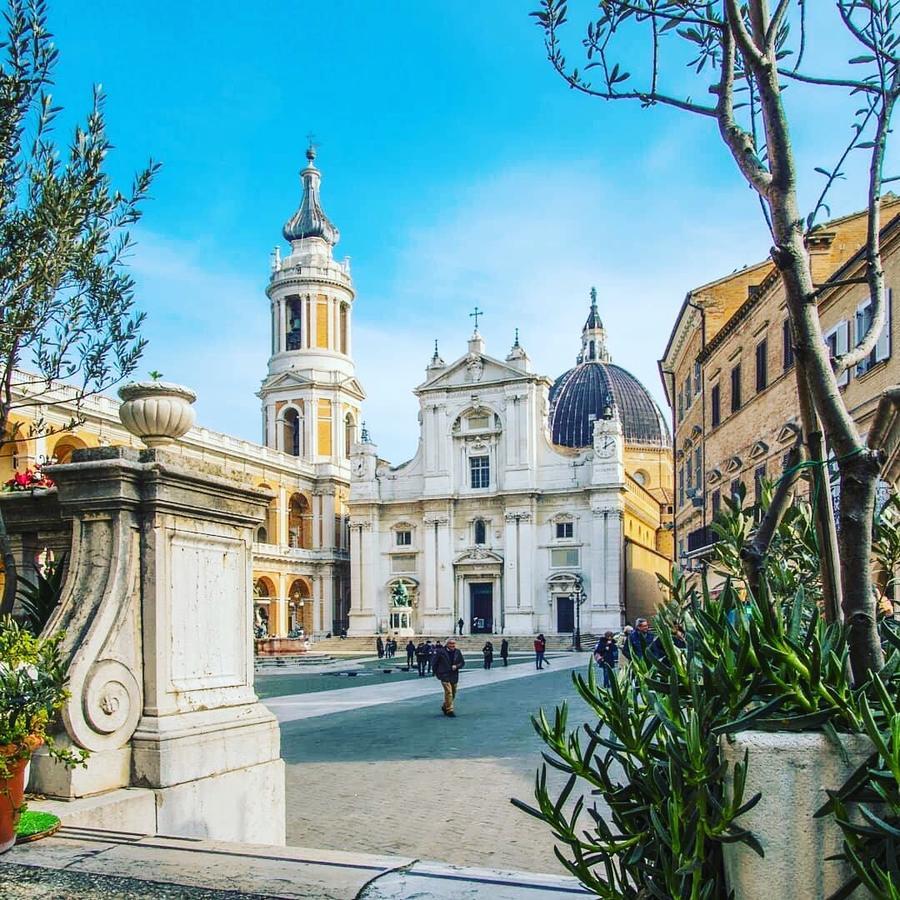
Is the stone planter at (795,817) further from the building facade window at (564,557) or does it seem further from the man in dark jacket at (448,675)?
the building facade window at (564,557)

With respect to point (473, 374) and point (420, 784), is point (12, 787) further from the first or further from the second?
point (473, 374)

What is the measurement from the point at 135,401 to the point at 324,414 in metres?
59.6

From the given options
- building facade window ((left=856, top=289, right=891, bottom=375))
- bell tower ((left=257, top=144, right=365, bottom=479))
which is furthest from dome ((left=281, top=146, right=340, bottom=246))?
building facade window ((left=856, top=289, right=891, bottom=375))

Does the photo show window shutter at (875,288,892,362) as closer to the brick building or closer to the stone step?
the brick building

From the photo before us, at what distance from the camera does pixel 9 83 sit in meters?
6.24

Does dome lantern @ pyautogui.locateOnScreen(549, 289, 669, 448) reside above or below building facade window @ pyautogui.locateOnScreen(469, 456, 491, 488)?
above

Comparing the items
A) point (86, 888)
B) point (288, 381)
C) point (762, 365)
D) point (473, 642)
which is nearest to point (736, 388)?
point (762, 365)

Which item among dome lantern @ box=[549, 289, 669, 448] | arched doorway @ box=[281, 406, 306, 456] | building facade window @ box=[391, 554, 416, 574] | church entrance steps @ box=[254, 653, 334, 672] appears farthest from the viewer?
dome lantern @ box=[549, 289, 669, 448]

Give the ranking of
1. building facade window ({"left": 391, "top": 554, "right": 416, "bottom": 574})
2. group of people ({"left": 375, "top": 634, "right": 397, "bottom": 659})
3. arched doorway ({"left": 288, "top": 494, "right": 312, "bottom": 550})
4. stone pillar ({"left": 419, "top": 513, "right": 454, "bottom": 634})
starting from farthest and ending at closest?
arched doorway ({"left": 288, "top": 494, "right": 312, "bottom": 550}) → building facade window ({"left": 391, "top": 554, "right": 416, "bottom": 574}) → stone pillar ({"left": 419, "top": 513, "right": 454, "bottom": 634}) → group of people ({"left": 375, "top": 634, "right": 397, "bottom": 659})

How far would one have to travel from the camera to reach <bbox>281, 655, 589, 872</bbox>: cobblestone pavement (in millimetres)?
7684

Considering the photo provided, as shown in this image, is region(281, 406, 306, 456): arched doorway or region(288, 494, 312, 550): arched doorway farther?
region(281, 406, 306, 456): arched doorway

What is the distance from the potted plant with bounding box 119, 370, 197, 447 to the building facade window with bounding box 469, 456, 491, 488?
5188 centimetres

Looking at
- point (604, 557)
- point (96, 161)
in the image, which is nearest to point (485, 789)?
point (96, 161)

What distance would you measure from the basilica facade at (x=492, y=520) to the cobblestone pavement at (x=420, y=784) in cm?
3652
